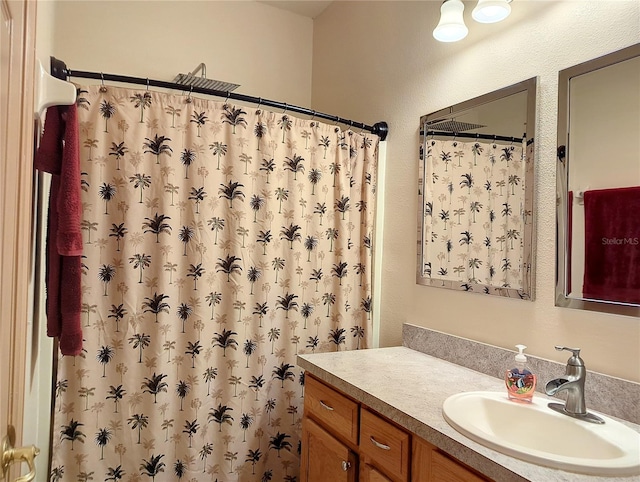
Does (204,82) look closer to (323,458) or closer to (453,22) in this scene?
(453,22)

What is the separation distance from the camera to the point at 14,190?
72 centimetres

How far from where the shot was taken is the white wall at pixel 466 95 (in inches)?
55.5

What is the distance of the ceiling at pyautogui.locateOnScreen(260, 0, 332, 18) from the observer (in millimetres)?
2949

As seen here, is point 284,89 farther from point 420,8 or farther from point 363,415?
point 363,415

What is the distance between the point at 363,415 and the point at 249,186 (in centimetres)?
110

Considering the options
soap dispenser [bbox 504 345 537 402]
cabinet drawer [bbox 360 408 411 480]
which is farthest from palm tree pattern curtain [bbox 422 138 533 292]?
cabinet drawer [bbox 360 408 411 480]

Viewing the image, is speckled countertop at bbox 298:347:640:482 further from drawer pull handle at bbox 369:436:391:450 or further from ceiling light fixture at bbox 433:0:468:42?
ceiling light fixture at bbox 433:0:468:42

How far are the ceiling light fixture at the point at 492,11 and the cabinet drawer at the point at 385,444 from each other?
4.84 feet

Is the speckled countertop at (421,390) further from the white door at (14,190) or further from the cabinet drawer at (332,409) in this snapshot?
the white door at (14,190)

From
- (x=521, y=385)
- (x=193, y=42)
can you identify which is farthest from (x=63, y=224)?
(x=193, y=42)

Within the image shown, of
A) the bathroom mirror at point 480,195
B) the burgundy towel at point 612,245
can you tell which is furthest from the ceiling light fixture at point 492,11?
the burgundy towel at point 612,245

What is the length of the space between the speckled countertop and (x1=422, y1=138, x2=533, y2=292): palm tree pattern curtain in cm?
38

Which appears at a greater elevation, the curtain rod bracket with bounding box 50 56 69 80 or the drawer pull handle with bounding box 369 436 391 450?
the curtain rod bracket with bounding box 50 56 69 80

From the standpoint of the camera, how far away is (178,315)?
1.90m
